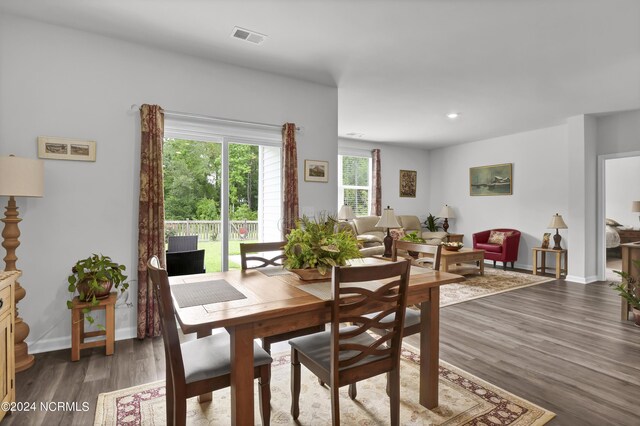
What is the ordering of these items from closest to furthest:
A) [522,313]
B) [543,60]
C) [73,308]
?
[73,308]
[543,60]
[522,313]

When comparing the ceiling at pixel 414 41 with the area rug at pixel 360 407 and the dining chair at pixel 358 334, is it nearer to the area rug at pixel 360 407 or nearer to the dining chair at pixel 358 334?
the dining chair at pixel 358 334

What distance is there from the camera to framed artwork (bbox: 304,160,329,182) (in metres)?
4.07

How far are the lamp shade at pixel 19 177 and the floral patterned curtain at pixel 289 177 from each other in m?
2.17

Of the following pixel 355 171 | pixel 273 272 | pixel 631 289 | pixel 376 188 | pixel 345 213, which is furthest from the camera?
pixel 355 171

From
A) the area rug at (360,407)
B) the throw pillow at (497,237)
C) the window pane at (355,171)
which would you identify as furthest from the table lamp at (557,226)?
the area rug at (360,407)

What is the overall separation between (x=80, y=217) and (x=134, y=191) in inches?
18.9

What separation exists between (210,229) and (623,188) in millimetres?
7901

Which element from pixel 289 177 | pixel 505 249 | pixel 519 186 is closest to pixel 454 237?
pixel 505 249

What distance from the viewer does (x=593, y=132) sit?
5.60 metres

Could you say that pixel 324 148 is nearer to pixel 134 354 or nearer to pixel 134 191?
pixel 134 191

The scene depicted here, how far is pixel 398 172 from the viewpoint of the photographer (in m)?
8.39

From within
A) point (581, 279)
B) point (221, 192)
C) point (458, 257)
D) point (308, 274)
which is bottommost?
point (581, 279)

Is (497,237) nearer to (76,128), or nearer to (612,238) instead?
(612,238)

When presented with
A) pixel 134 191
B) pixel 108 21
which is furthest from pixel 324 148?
pixel 108 21
